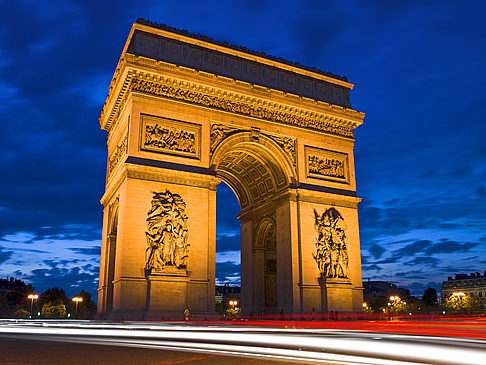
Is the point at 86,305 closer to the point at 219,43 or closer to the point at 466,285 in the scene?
the point at 219,43

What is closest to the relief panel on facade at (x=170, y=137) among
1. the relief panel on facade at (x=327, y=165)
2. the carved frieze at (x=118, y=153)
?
the carved frieze at (x=118, y=153)

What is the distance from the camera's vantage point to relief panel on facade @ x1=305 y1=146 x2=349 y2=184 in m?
29.5

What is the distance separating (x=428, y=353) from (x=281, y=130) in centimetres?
2233

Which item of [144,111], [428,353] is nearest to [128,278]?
[144,111]

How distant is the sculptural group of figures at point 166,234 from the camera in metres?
22.9

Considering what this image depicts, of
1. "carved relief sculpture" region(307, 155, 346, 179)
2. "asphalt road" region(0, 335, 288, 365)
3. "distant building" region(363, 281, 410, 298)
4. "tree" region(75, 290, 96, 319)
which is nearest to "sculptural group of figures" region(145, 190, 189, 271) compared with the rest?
"carved relief sculpture" region(307, 155, 346, 179)

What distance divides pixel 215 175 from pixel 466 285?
91.0 meters

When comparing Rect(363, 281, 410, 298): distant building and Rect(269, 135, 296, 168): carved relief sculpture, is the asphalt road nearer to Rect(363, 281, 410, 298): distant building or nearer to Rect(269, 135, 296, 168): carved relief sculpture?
Rect(269, 135, 296, 168): carved relief sculpture

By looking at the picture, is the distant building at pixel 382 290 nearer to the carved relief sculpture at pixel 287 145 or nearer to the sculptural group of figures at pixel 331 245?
the sculptural group of figures at pixel 331 245

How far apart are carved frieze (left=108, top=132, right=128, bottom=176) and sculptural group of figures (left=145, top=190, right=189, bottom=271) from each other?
371cm

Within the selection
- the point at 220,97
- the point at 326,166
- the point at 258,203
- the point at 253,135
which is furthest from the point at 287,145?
the point at 258,203

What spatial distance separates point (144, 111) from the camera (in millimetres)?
24781

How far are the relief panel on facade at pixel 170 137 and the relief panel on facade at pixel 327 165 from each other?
771 centimetres

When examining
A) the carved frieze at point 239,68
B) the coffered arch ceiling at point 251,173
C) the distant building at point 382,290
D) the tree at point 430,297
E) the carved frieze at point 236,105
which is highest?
the carved frieze at point 239,68
